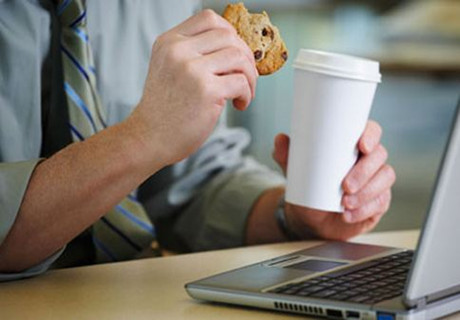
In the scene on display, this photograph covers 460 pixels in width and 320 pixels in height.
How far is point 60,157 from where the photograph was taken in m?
1.01

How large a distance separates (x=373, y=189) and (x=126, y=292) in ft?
1.27

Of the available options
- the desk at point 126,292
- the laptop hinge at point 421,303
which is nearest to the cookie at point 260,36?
the desk at point 126,292

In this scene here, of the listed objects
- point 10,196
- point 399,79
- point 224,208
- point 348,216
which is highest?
point 10,196

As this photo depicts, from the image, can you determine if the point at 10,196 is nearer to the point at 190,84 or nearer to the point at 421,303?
the point at 190,84

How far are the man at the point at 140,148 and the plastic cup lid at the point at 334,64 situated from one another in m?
0.09

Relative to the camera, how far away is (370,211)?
4.11 feet

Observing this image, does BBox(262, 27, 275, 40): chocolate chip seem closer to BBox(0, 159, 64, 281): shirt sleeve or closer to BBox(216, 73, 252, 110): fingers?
BBox(216, 73, 252, 110): fingers

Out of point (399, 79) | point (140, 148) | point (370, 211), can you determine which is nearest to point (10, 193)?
point (140, 148)

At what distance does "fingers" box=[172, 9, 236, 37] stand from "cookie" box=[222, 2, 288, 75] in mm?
59

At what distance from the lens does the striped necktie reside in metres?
1.24

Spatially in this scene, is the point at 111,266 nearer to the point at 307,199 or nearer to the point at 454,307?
the point at 307,199

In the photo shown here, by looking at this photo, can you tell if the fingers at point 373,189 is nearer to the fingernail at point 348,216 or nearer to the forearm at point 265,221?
the fingernail at point 348,216

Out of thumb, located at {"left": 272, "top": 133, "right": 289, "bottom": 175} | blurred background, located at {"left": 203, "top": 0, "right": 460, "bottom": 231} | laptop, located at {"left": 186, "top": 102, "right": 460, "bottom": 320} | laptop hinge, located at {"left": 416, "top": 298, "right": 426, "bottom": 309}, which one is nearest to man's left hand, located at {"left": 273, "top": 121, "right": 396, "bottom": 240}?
thumb, located at {"left": 272, "top": 133, "right": 289, "bottom": 175}

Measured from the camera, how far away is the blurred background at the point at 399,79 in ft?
11.4
